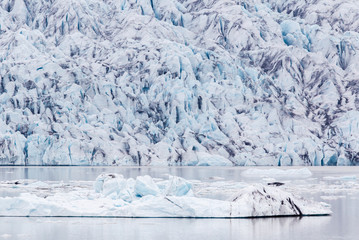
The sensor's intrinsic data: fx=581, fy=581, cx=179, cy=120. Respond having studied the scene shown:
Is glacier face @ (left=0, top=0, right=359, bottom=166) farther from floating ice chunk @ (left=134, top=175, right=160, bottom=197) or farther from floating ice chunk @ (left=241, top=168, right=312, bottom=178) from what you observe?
floating ice chunk @ (left=134, top=175, right=160, bottom=197)

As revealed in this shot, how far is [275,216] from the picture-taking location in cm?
1094

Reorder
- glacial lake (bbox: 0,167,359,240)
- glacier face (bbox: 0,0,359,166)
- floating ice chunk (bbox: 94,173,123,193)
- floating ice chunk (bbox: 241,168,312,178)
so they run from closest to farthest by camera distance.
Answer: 1. glacial lake (bbox: 0,167,359,240)
2. floating ice chunk (bbox: 94,173,123,193)
3. floating ice chunk (bbox: 241,168,312,178)
4. glacier face (bbox: 0,0,359,166)

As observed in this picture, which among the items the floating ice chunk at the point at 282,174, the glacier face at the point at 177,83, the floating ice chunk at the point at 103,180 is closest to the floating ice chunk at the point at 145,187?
the floating ice chunk at the point at 103,180

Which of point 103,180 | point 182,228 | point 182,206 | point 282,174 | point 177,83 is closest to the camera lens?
point 182,228

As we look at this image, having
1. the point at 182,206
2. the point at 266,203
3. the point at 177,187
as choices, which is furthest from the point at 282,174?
the point at 182,206

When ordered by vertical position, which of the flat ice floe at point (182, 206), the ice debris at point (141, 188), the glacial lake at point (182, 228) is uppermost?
the ice debris at point (141, 188)

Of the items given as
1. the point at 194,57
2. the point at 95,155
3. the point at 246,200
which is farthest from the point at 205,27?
the point at 246,200

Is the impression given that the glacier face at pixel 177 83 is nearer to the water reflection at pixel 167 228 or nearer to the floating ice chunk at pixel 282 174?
the floating ice chunk at pixel 282 174

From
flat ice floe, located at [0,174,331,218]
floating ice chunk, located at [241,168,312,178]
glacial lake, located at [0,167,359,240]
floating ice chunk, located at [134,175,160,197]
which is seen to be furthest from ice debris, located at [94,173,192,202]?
floating ice chunk, located at [241,168,312,178]

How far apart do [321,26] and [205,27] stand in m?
10.8

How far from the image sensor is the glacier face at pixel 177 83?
114 ft

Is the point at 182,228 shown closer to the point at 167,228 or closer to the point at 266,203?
the point at 167,228

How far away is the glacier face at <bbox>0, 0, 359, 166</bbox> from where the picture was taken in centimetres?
3484

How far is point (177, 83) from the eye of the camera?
38.4 meters
